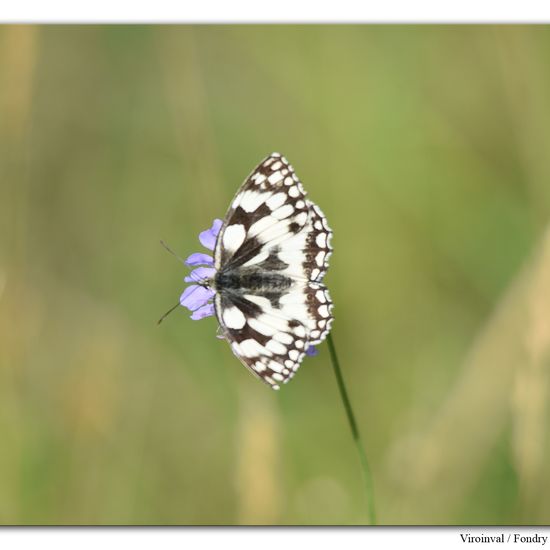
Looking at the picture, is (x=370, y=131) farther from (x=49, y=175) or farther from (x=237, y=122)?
(x=49, y=175)

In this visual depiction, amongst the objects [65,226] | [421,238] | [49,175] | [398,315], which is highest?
[49,175]

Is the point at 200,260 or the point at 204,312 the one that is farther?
the point at 200,260

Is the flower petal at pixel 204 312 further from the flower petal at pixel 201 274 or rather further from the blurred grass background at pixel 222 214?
the blurred grass background at pixel 222 214

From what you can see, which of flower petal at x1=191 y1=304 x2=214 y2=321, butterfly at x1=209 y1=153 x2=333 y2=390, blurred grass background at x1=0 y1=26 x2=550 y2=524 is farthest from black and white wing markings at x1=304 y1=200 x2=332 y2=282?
blurred grass background at x1=0 y1=26 x2=550 y2=524

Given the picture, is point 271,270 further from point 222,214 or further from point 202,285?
point 222,214

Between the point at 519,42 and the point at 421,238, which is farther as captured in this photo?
the point at 421,238

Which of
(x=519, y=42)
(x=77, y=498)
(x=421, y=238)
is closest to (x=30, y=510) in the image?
(x=77, y=498)

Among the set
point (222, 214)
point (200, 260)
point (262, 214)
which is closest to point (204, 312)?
point (200, 260)
